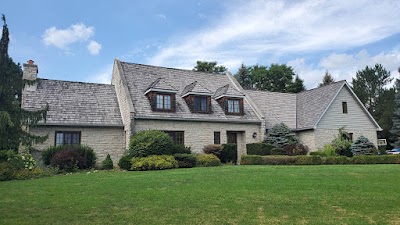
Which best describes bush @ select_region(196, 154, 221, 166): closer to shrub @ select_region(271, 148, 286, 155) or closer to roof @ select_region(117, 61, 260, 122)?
roof @ select_region(117, 61, 260, 122)

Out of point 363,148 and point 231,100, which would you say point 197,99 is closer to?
point 231,100

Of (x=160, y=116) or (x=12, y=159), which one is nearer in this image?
(x=12, y=159)

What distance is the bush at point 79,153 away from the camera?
20.0 m

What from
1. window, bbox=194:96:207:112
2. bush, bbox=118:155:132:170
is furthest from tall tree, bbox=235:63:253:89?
bush, bbox=118:155:132:170

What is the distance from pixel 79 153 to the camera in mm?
20141

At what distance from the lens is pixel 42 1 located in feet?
46.0

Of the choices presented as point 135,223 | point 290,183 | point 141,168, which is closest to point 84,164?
point 141,168

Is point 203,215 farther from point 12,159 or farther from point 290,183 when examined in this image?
point 12,159

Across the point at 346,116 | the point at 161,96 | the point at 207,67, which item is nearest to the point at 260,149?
the point at 161,96

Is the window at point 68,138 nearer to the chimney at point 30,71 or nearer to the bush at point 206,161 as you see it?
the chimney at point 30,71

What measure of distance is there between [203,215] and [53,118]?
17.2 meters

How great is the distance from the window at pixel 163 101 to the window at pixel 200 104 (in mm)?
2117

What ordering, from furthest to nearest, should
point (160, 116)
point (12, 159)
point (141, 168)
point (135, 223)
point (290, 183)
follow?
point (160, 116), point (141, 168), point (12, 159), point (290, 183), point (135, 223)

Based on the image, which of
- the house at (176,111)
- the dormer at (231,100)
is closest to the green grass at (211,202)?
the house at (176,111)
